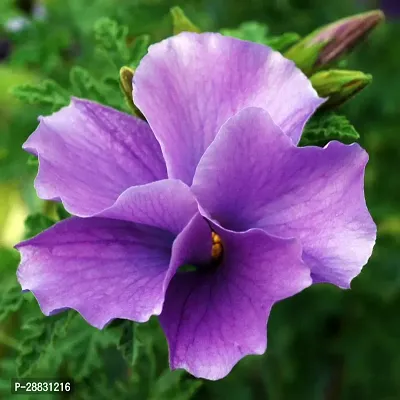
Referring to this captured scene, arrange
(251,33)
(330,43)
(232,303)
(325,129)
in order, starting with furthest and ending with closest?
(251,33)
(330,43)
(325,129)
(232,303)

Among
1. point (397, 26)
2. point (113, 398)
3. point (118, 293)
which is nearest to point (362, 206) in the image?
point (118, 293)

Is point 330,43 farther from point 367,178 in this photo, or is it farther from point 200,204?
point 367,178

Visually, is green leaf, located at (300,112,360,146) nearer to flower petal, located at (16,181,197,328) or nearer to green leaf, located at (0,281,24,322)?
flower petal, located at (16,181,197,328)

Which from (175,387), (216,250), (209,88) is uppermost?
(209,88)

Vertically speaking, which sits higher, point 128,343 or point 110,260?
Answer: point 110,260

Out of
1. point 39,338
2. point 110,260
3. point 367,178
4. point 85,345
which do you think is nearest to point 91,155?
point 110,260

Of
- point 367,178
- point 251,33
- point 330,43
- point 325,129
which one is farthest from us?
point 367,178
